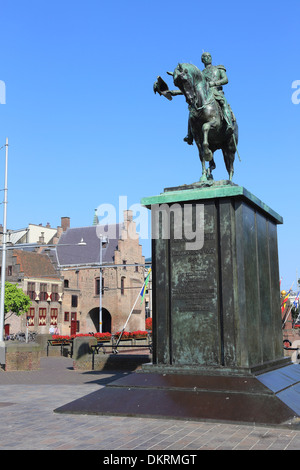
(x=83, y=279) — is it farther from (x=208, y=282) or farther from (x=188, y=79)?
(x=208, y=282)

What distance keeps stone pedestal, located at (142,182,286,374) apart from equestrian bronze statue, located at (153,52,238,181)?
0.95 metres

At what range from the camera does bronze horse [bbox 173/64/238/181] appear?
9.22 m

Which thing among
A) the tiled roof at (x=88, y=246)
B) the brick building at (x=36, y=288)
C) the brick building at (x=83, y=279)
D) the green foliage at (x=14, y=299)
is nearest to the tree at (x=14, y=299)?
the green foliage at (x=14, y=299)

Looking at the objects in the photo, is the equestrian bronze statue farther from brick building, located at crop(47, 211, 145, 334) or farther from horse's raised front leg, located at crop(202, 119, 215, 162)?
brick building, located at crop(47, 211, 145, 334)

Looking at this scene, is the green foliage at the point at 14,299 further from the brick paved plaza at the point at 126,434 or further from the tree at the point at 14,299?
the brick paved plaza at the point at 126,434

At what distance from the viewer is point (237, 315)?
8.07 metres

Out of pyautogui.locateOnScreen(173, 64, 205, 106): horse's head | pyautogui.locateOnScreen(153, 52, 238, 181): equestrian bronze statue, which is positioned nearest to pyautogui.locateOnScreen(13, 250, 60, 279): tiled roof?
pyautogui.locateOnScreen(153, 52, 238, 181): equestrian bronze statue

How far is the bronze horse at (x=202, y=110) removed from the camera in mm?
9219

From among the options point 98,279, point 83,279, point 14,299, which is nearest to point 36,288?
point 83,279

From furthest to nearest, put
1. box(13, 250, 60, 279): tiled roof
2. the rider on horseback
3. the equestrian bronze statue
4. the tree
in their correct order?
1. box(13, 250, 60, 279): tiled roof
2. the tree
3. the rider on horseback
4. the equestrian bronze statue

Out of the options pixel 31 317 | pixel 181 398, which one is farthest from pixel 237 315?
pixel 31 317

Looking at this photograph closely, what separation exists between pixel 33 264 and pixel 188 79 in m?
54.9

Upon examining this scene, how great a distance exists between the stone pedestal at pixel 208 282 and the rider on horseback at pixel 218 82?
1.50 m
